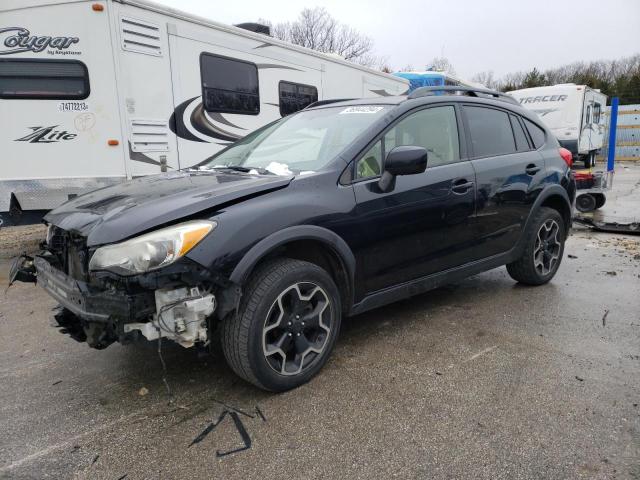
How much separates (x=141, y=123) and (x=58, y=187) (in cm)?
126

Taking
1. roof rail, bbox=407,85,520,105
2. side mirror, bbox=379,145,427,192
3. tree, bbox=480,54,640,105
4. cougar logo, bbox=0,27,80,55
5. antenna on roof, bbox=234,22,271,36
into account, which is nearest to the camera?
side mirror, bbox=379,145,427,192

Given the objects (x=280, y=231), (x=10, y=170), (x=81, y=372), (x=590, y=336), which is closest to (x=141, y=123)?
(x=10, y=170)

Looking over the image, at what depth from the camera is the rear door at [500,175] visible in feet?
13.0

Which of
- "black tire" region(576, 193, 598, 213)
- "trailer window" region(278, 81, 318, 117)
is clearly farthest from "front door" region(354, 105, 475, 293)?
"black tire" region(576, 193, 598, 213)

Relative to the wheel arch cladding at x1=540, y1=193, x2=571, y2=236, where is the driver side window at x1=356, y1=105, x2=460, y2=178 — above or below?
above

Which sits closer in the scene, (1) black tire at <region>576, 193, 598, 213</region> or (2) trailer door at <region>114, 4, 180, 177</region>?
(2) trailer door at <region>114, 4, 180, 177</region>

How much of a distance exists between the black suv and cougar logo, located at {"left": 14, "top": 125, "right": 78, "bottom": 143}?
3.02 meters

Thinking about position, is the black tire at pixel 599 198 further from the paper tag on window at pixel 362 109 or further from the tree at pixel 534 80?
the tree at pixel 534 80

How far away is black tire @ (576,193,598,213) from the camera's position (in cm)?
875

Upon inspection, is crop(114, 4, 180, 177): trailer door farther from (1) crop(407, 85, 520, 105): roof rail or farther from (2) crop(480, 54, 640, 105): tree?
(2) crop(480, 54, 640, 105): tree

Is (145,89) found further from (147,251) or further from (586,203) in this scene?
(586,203)

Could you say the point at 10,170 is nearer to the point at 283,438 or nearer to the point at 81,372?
the point at 81,372

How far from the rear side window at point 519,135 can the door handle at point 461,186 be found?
1004mm

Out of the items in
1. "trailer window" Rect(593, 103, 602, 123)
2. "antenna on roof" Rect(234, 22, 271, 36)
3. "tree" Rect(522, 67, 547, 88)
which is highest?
"tree" Rect(522, 67, 547, 88)
